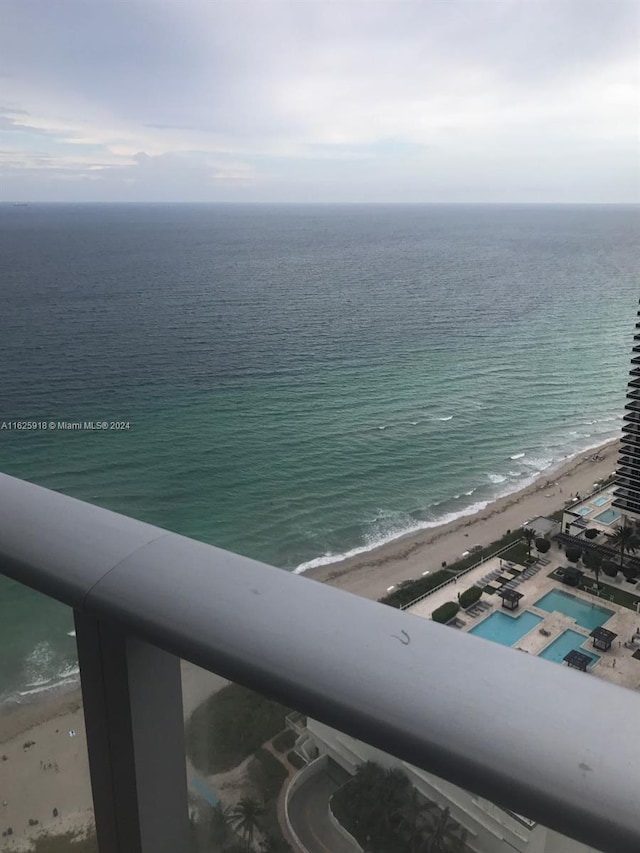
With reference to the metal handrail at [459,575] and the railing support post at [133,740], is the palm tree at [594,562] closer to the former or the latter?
the metal handrail at [459,575]

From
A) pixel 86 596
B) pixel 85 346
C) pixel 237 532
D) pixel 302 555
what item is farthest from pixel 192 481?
pixel 86 596

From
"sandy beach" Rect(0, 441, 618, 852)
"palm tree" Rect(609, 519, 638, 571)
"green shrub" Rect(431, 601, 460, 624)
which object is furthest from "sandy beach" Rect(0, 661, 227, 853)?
"palm tree" Rect(609, 519, 638, 571)

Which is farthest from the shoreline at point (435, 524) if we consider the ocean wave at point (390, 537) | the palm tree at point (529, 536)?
the palm tree at point (529, 536)

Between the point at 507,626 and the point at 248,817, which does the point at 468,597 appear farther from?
the point at 248,817

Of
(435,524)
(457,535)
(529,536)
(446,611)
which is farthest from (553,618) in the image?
(435,524)

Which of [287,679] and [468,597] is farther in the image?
[468,597]

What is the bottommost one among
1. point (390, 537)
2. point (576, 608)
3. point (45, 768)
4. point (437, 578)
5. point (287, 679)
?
point (390, 537)
